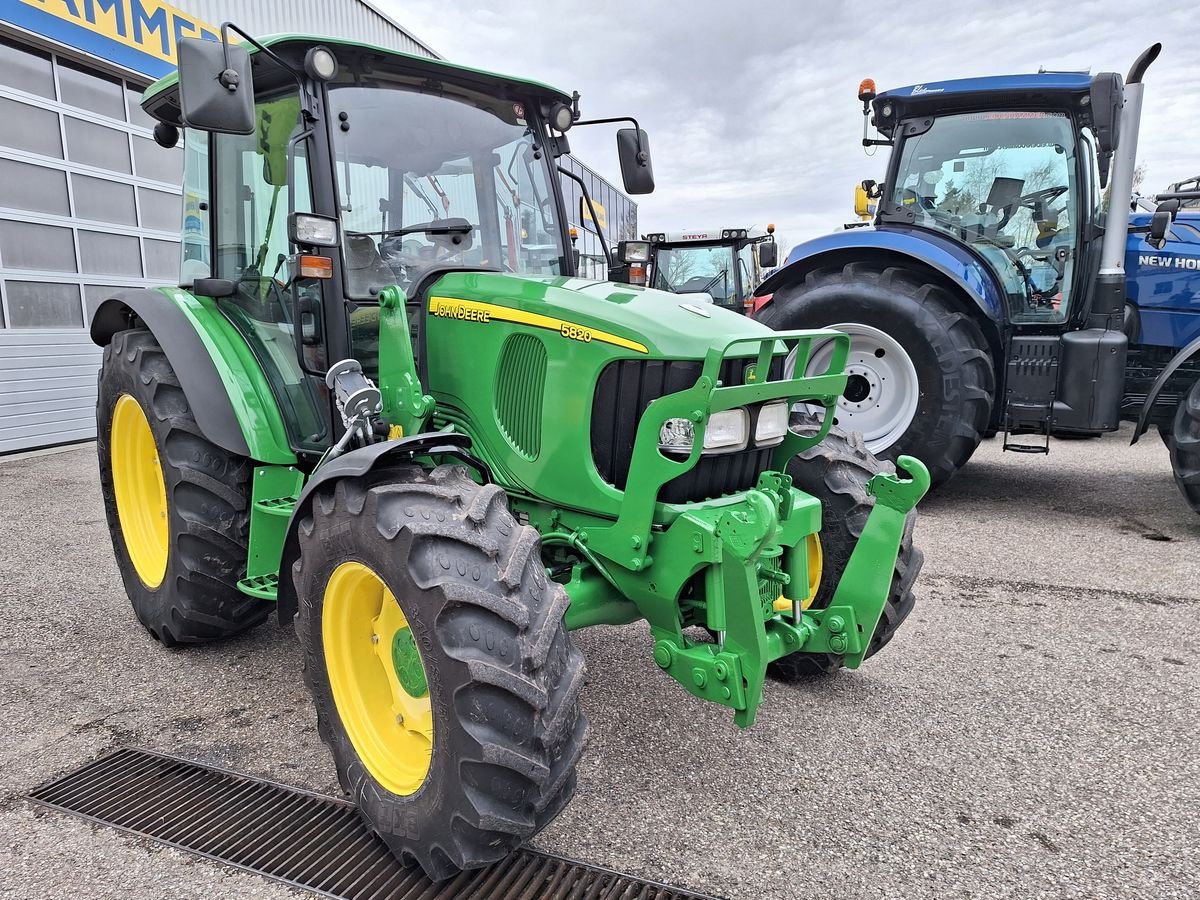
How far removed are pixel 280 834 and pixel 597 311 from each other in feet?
5.55

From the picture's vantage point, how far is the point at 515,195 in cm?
322

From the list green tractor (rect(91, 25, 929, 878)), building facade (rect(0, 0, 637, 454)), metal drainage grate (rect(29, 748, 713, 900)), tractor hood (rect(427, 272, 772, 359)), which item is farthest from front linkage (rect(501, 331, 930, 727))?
building facade (rect(0, 0, 637, 454))

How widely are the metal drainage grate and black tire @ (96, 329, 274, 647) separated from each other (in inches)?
26.3

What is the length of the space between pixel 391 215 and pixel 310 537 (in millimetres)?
1212

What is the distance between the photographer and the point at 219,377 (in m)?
3.11

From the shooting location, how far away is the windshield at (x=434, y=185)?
2809mm

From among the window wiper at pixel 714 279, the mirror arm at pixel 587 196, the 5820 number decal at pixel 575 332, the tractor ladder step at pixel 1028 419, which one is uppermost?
the mirror arm at pixel 587 196

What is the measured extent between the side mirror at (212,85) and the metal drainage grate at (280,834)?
1909 mm

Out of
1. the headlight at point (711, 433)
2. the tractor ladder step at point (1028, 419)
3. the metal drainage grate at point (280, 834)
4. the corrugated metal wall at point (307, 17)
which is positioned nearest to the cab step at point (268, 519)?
the metal drainage grate at point (280, 834)

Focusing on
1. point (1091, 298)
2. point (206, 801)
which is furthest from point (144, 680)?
point (1091, 298)

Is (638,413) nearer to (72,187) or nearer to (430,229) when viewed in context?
(430,229)

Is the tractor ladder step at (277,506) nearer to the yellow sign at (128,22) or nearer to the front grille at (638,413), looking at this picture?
the front grille at (638,413)

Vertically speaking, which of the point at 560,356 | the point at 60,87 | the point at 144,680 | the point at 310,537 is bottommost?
the point at 144,680

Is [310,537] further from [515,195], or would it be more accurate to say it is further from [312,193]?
[515,195]
